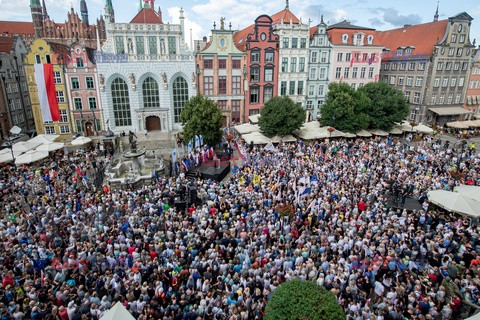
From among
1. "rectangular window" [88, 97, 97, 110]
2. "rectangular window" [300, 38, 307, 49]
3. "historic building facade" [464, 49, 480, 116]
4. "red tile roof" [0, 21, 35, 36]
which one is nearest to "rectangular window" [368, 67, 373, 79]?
"rectangular window" [300, 38, 307, 49]

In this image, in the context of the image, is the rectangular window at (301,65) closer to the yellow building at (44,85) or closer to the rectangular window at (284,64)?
the rectangular window at (284,64)

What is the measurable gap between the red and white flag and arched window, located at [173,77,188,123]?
49.4 ft

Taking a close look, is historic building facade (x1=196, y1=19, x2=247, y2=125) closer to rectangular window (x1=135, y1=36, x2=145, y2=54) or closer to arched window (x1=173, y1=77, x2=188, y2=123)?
arched window (x1=173, y1=77, x2=188, y2=123)

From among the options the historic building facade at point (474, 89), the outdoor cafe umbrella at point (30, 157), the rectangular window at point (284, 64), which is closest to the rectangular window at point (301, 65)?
the rectangular window at point (284, 64)

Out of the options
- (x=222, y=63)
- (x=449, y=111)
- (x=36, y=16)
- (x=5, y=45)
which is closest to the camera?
(x=5, y=45)

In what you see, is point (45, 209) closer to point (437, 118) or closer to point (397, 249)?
point (397, 249)

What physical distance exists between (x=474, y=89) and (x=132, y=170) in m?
57.0

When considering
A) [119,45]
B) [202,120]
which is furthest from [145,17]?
[202,120]

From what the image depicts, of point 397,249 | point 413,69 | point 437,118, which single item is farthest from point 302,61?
point 397,249

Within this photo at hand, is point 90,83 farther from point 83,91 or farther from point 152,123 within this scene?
point 152,123

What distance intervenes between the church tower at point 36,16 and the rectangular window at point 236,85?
51263 millimetres

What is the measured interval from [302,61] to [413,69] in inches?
776

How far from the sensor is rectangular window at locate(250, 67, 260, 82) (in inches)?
1791

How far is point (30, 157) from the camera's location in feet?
90.3
